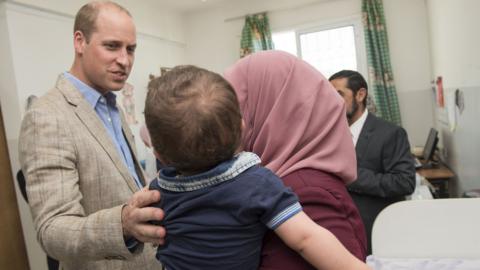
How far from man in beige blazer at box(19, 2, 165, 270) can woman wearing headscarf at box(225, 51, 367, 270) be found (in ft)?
0.86

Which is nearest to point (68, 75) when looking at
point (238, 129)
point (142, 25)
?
point (238, 129)

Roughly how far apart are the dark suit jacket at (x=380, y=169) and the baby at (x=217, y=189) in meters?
1.34

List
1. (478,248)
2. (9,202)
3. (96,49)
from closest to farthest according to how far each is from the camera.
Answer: (478,248) → (96,49) → (9,202)

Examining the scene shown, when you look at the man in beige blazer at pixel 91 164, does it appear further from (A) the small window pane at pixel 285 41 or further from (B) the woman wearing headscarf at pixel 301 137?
(A) the small window pane at pixel 285 41

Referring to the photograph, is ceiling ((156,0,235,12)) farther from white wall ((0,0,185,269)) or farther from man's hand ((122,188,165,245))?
man's hand ((122,188,165,245))

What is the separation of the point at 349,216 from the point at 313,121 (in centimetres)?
21

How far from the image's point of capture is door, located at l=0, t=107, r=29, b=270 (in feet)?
9.62

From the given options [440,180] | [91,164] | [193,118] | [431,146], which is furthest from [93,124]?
[431,146]

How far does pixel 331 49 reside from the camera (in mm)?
5434

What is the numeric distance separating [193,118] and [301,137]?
0.25 meters

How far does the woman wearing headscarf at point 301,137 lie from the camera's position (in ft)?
2.33

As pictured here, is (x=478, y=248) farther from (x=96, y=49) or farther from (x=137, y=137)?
(x=137, y=137)

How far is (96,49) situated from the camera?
50.8 inches

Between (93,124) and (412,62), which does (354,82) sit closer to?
(93,124)
